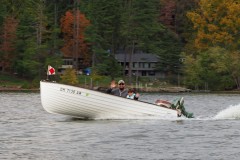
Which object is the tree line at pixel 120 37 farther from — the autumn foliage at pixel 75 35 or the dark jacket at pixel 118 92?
the dark jacket at pixel 118 92

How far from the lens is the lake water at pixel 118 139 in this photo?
27.5 metres

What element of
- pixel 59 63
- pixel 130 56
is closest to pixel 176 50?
pixel 130 56

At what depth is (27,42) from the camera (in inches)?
4387

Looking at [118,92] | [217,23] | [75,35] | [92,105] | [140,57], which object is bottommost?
[92,105]

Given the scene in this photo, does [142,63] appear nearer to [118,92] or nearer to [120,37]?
[120,37]

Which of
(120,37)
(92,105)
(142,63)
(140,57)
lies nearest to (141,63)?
(142,63)

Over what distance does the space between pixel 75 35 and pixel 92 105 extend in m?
82.6

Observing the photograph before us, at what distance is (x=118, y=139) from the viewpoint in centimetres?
3222

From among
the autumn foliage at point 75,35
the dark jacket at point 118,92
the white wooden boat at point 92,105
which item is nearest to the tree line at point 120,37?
the autumn foliage at point 75,35

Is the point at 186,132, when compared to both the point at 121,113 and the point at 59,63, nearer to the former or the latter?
the point at 121,113

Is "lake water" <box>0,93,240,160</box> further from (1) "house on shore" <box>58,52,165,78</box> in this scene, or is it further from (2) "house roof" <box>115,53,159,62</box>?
(2) "house roof" <box>115,53,159,62</box>

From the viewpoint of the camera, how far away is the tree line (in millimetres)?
111500

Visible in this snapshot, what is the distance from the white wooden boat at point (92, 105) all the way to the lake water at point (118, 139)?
45cm

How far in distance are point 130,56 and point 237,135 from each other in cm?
8469
